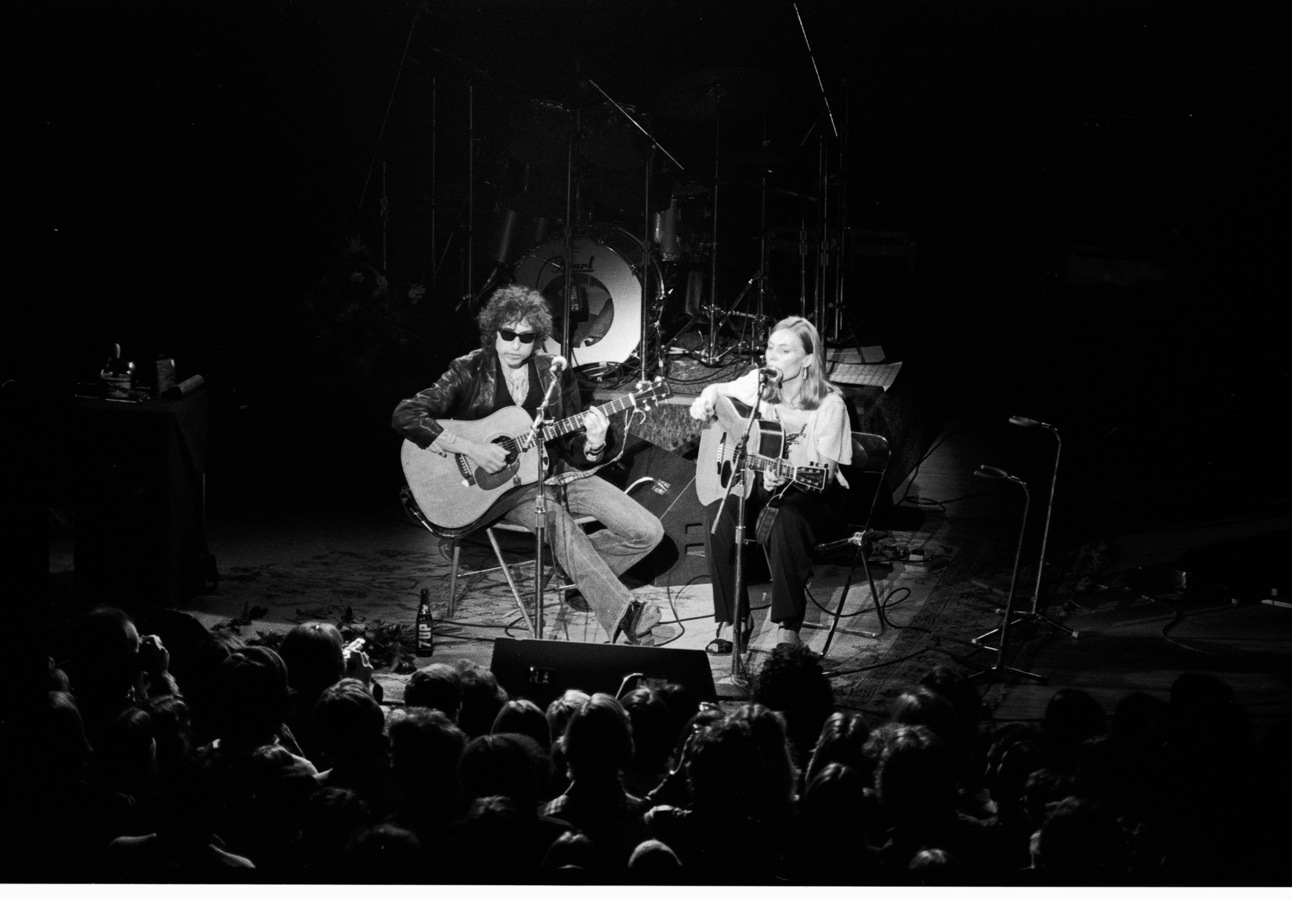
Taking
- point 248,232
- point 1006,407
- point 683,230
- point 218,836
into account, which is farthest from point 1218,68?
point 218,836

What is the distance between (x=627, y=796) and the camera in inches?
123

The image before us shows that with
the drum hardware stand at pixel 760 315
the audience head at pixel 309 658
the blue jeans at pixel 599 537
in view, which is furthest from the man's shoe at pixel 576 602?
the audience head at pixel 309 658

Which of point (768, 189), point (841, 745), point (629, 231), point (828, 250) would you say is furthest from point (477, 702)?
point (828, 250)

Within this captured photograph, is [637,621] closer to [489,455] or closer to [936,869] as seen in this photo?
[489,455]

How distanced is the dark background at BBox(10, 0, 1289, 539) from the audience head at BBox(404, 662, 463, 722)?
4.30 m

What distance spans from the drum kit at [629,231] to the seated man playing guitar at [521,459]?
5.75ft

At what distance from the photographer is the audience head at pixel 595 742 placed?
3008 mm

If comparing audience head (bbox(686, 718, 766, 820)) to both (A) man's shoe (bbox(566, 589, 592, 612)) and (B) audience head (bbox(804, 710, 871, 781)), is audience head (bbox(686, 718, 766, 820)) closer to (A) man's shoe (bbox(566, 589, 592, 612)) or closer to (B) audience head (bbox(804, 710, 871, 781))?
(B) audience head (bbox(804, 710, 871, 781))

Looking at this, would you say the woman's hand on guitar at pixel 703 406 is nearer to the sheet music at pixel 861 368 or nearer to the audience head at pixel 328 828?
the sheet music at pixel 861 368

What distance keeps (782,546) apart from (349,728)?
2.76m

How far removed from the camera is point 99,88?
292 inches

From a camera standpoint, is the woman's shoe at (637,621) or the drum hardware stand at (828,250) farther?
the drum hardware stand at (828,250)

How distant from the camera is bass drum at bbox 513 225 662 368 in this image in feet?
27.5

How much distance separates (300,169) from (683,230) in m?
2.66
